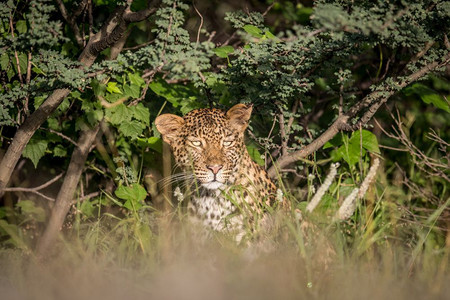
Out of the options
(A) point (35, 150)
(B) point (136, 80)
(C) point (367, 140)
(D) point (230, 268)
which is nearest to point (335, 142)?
(C) point (367, 140)

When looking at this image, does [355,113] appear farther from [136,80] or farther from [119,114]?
[119,114]

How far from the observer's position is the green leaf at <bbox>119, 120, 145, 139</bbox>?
502 centimetres

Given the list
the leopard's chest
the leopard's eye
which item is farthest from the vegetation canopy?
the leopard's eye

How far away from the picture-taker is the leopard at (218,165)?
4.57 m

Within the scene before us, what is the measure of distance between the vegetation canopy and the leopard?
0.17 m

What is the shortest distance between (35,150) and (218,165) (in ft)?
5.75

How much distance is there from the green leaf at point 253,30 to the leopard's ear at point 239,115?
0.59 meters

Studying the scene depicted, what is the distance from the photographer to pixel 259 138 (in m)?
5.42

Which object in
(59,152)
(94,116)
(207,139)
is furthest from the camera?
(59,152)

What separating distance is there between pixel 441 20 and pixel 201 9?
3.16 metres

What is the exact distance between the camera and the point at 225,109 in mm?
5402

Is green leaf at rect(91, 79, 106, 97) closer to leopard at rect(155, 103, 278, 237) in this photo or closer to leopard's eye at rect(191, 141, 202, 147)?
leopard at rect(155, 103, 278, 237)

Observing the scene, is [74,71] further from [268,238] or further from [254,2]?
[254,2]

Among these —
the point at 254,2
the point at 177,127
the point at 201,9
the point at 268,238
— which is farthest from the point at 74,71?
the point at 254,2
